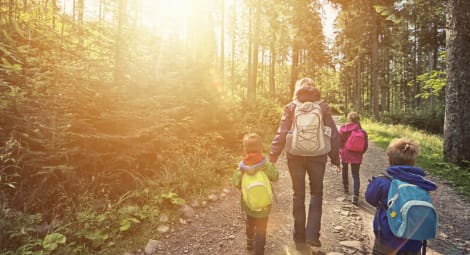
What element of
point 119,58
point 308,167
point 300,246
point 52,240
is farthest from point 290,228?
point 119,58

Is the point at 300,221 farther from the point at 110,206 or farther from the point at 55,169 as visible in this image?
the point at 55,169

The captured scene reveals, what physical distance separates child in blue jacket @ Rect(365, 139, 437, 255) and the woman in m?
0.96

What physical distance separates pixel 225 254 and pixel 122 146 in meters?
3.07

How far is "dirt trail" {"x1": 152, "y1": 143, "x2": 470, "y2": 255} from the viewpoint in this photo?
415cm

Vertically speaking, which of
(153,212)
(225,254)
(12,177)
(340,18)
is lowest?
(225,254)

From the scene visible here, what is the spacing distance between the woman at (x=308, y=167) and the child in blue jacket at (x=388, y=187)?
960 millimetres

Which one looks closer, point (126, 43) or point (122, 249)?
point (122, 249)

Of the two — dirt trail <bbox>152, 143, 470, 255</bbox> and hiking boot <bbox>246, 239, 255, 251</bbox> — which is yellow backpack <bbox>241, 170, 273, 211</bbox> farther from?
dirt trail <bbox>152, 143, 470, 255</bbox>

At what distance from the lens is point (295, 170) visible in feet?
12.7

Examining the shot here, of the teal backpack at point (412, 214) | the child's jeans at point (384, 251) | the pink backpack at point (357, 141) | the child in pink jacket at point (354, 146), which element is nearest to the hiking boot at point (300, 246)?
the child's jeans at point (384, 251)

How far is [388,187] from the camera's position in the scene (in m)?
2.74

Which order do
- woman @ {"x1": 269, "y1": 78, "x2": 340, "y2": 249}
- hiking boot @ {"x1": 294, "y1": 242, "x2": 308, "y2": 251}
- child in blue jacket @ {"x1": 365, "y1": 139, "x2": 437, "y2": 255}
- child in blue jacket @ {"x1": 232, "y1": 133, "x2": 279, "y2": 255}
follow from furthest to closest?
1. hiking boot @ {"x1": 294, "y1": 242, "x2": 308, "y2": 251}
2. woman @ {"x1": 269, "y1": 78, "x2": 340, "y2": 249}
3. child in blue jacket @ {"x1": 232, "y1": 133, "x2": 279, "y2": 255}
4. child in blue jacket @ {"x1": 365, "y1": 139, "x2": 437, "y2": 255}

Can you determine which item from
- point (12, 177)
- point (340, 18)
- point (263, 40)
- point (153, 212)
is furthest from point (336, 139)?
point (340, 18)

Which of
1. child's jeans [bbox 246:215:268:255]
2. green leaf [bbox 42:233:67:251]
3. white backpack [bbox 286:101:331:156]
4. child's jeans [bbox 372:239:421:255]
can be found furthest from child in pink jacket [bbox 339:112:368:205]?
green leaf [bbox 42:233:67:251]
